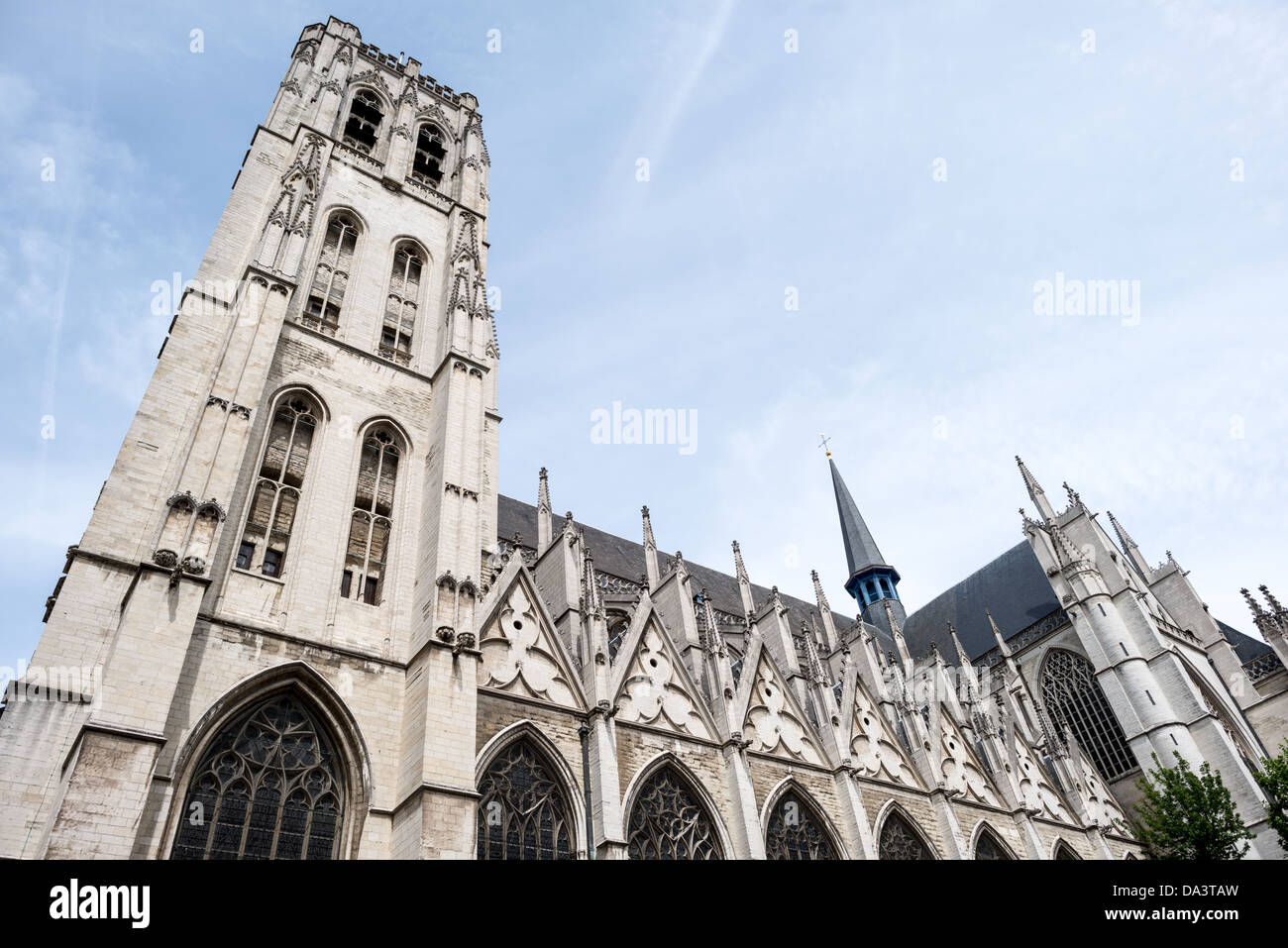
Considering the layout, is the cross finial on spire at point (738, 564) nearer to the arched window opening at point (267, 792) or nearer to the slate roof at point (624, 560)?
the slate roof at point (624, 560)

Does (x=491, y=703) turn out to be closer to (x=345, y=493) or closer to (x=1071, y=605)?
(x=345, y=493)

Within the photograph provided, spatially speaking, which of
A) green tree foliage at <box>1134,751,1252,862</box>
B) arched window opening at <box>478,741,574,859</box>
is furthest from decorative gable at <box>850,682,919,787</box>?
arched window opening at <box>478,741,574,859</box>

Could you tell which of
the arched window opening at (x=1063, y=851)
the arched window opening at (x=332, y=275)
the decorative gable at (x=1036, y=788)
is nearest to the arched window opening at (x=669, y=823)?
the arched window opening at (x=332, y=275)

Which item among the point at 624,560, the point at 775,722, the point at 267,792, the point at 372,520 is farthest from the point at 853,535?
the point at 267,792

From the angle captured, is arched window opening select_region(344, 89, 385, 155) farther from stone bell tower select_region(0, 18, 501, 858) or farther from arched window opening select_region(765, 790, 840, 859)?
arched window opening select_region(765, 790, 840, 859)

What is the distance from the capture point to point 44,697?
362 inches

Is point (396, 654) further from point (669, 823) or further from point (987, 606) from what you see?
point (987, 606)

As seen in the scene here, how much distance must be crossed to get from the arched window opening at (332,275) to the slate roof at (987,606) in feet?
78.0

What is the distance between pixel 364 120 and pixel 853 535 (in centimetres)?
3223

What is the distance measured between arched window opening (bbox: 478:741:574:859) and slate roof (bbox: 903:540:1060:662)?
71.9 feet

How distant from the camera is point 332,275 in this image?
1658 cm

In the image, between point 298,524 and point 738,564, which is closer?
point 298,524
